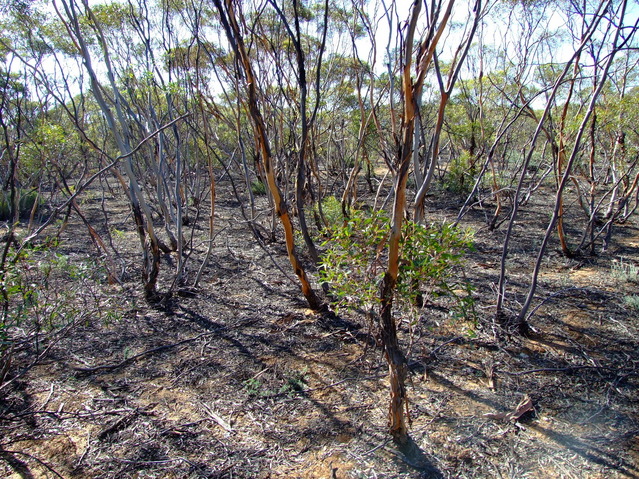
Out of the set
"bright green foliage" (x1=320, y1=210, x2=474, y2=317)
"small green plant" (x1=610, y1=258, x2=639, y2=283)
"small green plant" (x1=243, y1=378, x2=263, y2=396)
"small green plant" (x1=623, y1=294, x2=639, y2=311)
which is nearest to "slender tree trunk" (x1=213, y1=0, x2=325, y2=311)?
"small green plant" (x1=243, y1=378, x2=263, y2=396)

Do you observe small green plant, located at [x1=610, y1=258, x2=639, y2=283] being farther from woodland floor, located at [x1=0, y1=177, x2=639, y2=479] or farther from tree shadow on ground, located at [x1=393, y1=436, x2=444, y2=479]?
tree shadow on ground, located at [x1=393, y1=436, x2=444, y2=479]

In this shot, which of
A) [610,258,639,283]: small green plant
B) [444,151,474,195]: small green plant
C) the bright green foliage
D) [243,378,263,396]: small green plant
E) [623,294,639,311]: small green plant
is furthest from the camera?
[444,151,474,195]: small green plant

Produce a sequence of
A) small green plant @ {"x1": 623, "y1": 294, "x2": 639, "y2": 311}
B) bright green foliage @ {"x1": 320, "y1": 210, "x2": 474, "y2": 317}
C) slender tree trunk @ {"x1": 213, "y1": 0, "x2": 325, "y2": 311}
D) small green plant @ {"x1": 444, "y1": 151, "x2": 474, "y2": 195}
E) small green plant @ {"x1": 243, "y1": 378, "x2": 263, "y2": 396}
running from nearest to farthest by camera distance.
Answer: bright green foliage @ {"x1": 320, "y1": 210, "x2": 474, "y2": 317} < slender tree trunk @ {"x1": 213, "y1": 0, "x2": 325, "y2": 311} < small green plant @ {"x1": 243, "y1": 378, "x2": 263, "y2": 396} < small green plant @ {"x1": 623, "y1": 294, "x2": 639, "y2": 311} < small green plant @ {"x1": 444, "y1": 151, "x2": 474, "y2": 195}

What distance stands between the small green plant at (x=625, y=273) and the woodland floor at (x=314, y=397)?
0.14 metres

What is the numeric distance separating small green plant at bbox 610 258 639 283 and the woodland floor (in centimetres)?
14

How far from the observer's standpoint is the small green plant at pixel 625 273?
3977 mm

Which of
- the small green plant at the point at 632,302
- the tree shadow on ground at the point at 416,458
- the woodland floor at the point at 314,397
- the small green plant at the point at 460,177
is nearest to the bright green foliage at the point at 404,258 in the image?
the woodland floor at the point at 314,397

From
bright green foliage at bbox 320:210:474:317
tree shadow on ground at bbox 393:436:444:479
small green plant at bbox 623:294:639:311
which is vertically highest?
bright green foliage at bbox 320:210:474:317

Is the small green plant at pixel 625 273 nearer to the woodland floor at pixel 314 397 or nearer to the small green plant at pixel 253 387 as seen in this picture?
the woodland floor at pixel 314 397

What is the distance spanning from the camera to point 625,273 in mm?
4023

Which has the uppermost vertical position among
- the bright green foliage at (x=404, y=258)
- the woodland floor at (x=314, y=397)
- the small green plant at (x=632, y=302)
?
the bright green foliage at (x=404, y=258)

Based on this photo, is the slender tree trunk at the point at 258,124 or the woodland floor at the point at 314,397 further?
the slender tree trunk at the point at 258,124

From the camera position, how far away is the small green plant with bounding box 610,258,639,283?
3.98 meters

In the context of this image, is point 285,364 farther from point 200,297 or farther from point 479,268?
point 479,268
